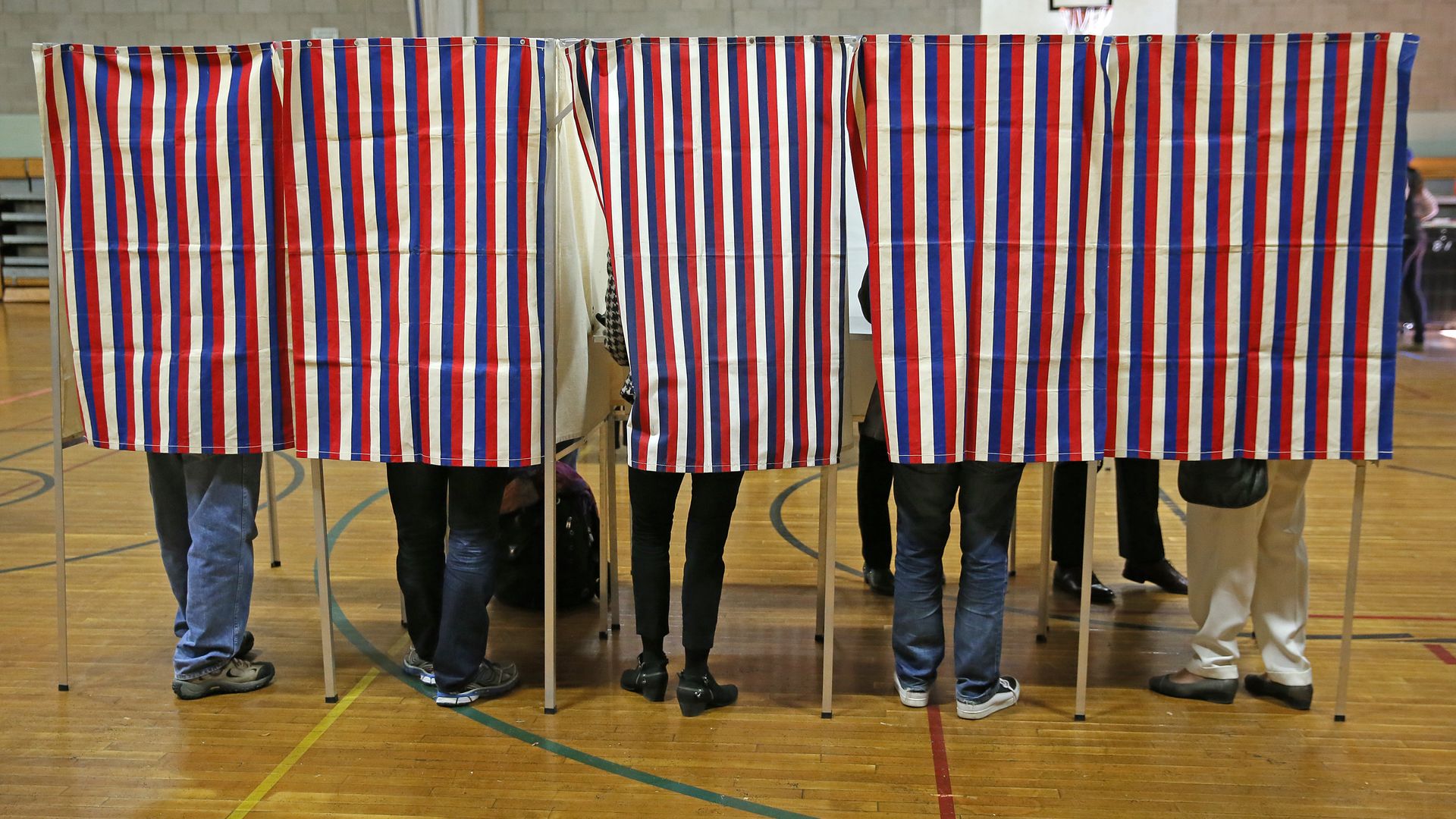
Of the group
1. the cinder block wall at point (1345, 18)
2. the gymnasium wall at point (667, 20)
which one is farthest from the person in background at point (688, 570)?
the cinder block wall at point (1345, 18)

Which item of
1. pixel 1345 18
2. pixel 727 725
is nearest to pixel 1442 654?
pixel 727 725

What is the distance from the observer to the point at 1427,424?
263 inches

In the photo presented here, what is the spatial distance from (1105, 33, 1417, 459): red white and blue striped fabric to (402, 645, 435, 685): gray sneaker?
74.3 inches

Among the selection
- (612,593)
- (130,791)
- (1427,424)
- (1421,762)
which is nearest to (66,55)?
(130,791)

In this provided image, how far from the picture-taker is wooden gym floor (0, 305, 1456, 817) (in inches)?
96.6

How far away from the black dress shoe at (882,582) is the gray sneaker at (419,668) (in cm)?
153

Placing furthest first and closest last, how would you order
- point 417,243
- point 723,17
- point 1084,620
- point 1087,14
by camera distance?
point 723,17
point 1087,14
point 1084,620
point 417,243

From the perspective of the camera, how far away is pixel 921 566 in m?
2.85

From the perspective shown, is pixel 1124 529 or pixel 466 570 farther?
pixel 1124 529

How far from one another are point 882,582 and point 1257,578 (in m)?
→ 1.25

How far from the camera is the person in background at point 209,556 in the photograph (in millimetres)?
2916

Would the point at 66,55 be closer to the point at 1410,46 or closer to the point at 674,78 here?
the point at 674,78

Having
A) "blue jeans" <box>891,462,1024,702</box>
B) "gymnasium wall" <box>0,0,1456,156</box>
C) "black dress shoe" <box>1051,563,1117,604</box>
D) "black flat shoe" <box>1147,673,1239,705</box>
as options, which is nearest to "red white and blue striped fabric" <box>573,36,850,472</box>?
"blue jeans" <box>891,462,1024,702</box>

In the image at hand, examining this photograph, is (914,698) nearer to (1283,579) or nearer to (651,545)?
(651,545)
